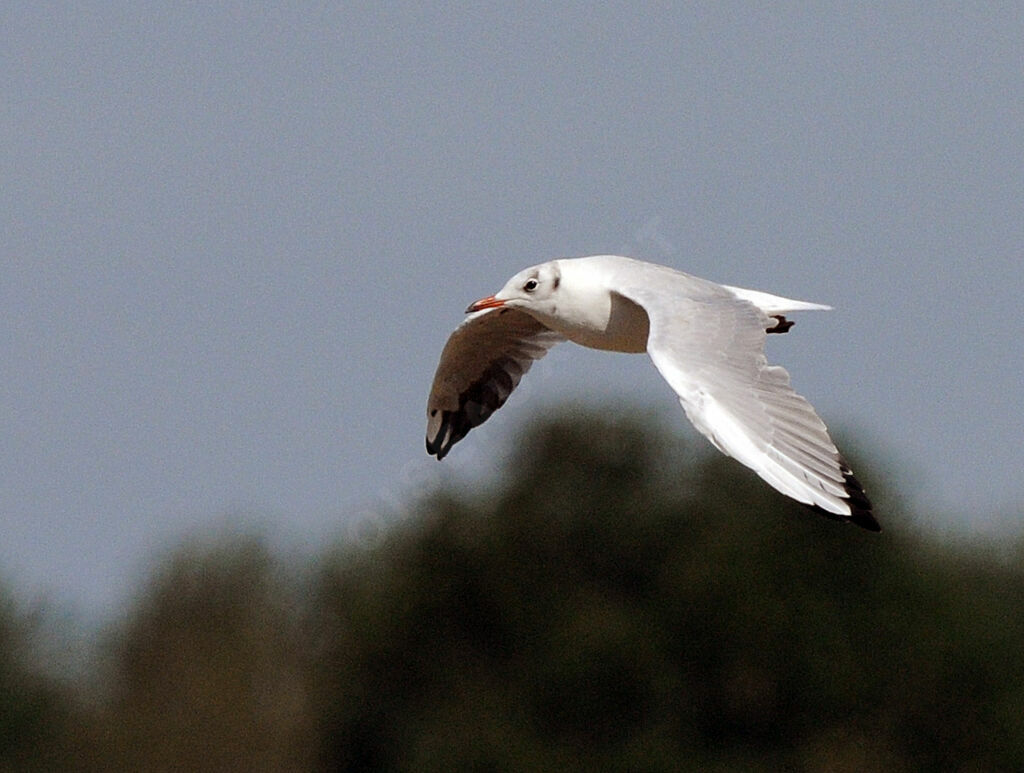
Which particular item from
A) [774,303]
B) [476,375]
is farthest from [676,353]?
[476,375]

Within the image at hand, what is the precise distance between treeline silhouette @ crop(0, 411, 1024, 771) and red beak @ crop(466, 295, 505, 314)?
20.2 m

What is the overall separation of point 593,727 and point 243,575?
5.49 m

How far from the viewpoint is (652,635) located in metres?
30.9

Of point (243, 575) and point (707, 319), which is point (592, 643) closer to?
point (243, 575)

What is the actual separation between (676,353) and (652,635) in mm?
24169

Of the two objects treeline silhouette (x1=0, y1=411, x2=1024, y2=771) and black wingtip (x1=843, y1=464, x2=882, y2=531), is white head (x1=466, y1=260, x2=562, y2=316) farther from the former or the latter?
treeline silhouette (x1=0, y1=411, x2=1024, y2=771)

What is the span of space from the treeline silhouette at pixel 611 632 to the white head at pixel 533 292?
20259 mm

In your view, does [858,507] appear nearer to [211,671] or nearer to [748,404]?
[748,404]

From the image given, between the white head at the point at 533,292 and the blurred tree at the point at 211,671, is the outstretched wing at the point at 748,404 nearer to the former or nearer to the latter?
the white head at the point at 533,292

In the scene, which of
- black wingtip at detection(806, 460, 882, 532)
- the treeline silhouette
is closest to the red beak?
black wingtip at detection(806, 460, 882, 532)

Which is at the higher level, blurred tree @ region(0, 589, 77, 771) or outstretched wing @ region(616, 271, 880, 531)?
outstretched wing @ region(616, 271, 880, 531)

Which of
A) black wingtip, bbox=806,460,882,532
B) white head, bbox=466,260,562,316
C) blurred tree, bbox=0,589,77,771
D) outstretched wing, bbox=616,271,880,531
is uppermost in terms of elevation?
white head, bbox=466,260,562,316

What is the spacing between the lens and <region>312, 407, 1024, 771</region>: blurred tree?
98.8ft

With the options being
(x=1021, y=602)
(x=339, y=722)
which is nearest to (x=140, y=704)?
(x=339, y=722)
